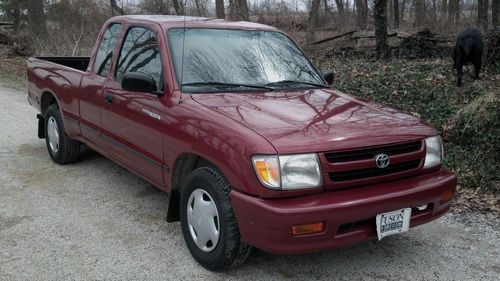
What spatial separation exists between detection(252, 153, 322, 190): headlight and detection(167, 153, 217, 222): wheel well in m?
0.67

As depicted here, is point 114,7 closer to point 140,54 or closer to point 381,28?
point 381,28

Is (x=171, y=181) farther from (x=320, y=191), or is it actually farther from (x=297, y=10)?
(x=297, y=10)

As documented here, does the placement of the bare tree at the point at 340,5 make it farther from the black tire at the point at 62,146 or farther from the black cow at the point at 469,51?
the black tire at the point at 62,146

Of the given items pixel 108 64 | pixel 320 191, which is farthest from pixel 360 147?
pixel 108 64

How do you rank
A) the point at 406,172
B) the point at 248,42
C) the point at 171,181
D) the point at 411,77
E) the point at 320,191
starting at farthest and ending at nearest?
the point at 411,77, the point at 248,42, the point at 171,181, the point at 406,172, the point at 320,191

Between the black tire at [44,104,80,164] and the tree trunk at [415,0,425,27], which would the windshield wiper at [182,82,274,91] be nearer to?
the black tire at [44,104,80,164]

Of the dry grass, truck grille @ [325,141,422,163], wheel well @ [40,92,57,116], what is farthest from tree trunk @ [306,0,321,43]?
truck grille @ [325,141,422,163]

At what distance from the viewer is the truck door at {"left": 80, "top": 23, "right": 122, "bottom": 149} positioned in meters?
5.16

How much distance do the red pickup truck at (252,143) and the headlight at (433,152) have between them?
0.04 feet

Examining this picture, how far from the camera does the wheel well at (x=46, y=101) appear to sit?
21.4ft

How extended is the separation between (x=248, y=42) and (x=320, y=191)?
6.61ft

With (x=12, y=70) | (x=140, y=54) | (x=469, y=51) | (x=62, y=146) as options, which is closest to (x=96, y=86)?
(x=140, y=54)

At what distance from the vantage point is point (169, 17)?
501 cm

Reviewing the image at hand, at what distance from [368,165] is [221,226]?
1.06 meters
